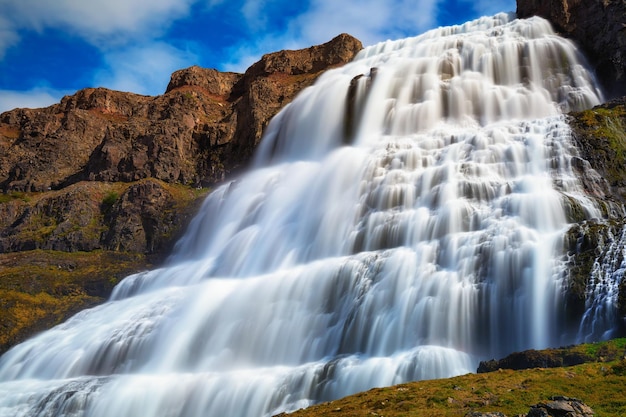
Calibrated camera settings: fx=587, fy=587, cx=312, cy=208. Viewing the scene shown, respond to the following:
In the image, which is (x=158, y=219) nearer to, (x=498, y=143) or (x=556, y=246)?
(x=498, y=143)

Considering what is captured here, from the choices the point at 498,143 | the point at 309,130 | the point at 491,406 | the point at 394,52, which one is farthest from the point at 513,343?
the point at 394,52

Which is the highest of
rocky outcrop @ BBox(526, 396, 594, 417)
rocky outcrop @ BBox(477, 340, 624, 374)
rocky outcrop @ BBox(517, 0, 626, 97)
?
rocky outcrop @ BBox(517, 0, 626, 97)

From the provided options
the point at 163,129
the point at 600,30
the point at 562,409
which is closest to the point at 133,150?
the point at 163,129

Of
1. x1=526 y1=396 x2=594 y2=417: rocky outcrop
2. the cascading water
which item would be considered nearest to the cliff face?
the cascading water

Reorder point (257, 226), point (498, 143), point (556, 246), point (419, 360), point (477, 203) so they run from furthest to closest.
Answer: point (257, 226)
point (498, 143)
point (477, 203)
point (556, 246)
point (419, 360)

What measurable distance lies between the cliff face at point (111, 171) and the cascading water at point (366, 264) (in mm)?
4019

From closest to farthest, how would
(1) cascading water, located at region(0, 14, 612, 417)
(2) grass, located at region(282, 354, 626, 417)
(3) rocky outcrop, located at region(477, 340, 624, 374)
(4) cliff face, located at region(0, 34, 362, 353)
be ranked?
(2) grass, located at region(282, 354, 626, 417), (3) rocky outcrop, located at region(477, 340, 624, 374), (1) cascading water, located at region(0, 14, 612, 417), (4) cliff face, located at region(0, 34, 362, 353)

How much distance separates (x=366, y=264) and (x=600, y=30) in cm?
3075

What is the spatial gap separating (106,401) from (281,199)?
20.2m

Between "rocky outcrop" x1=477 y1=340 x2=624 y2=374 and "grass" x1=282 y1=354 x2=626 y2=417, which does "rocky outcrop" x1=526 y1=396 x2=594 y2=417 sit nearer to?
"grass" x1=282 y1=354 x2=626 y2=417

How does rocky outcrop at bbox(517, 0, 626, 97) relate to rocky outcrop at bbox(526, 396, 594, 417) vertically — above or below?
above

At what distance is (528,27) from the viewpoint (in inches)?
1906

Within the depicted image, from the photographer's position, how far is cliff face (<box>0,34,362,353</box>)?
44219 millimetres

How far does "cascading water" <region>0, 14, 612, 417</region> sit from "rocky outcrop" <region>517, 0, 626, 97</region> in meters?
Result: 1.55
